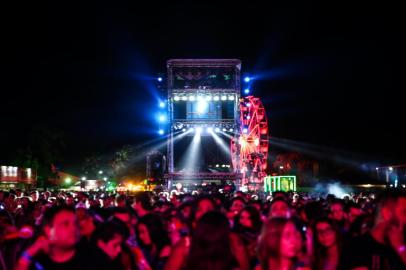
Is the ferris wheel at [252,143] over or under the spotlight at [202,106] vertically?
under

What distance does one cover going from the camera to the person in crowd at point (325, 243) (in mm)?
5188

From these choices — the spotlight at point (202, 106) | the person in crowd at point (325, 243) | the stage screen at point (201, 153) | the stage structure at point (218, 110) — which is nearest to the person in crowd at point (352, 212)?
the person in crowd at point (325, 243)

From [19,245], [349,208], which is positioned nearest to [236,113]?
[349,208]

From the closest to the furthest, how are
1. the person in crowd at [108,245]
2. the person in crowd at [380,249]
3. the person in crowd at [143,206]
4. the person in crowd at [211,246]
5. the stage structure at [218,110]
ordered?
1. the person in crowd at [211,246]
2. the person in crowd at [108,245]
3. the person in crowd at [380,249]
4. the person in crowd at [143,206]
5. the stage structure at [218,110]

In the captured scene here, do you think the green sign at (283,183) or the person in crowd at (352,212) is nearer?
the person in crowd at (352,212)

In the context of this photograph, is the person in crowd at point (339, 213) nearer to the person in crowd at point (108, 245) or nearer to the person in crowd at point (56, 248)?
the person in crowd at point (108, 245)

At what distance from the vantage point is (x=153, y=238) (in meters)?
6.18

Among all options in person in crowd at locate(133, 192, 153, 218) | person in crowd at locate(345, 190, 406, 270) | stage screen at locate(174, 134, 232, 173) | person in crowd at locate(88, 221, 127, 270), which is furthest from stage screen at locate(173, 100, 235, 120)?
person in crowd at locate(345, 190, 406, 270)

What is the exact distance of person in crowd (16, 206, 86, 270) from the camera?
3.90 meters

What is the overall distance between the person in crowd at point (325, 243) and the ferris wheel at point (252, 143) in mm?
28667

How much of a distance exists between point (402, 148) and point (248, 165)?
18774mm

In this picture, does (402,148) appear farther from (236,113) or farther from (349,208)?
(349,208)

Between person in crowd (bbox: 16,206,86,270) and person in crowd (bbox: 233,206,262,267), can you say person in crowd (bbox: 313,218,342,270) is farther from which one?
person in crowd (bbox: 16,206,86,270)

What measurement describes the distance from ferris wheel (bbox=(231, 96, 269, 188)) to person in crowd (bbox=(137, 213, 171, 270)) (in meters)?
27.8
